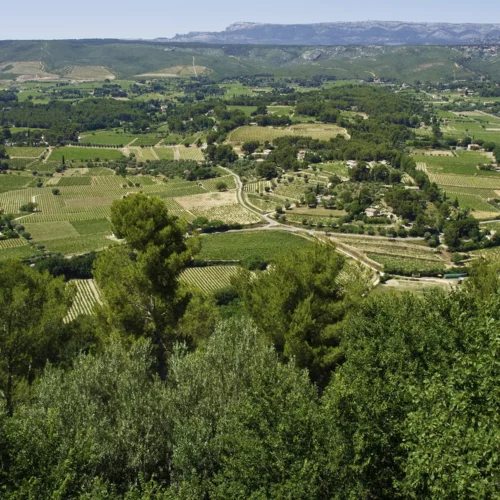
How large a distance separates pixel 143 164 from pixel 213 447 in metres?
127

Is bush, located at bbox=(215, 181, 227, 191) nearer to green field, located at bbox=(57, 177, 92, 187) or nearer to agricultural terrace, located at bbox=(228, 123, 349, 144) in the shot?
green field, located at bbox=(57, 177, 92, 187)

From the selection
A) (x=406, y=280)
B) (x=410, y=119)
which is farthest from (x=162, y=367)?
(x=410, y=119)

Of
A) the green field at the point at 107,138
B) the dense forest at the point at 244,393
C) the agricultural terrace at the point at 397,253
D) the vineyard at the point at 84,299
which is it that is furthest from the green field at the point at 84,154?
the dense forest at the point at 244,393

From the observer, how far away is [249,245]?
77750 millimetres

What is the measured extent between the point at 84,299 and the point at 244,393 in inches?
1869

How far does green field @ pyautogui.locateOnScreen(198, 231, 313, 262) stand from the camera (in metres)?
72.6

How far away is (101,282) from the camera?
77.3ft

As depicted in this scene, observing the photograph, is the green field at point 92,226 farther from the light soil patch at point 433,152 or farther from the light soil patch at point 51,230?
the light soil patch at point 433,152

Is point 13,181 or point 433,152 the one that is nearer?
point 13,181

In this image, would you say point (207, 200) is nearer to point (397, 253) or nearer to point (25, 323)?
point (397, 253)

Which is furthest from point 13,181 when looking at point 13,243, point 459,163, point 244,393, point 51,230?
point 244,393

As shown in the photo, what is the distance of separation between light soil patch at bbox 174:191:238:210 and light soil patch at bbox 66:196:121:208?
14.4 meters

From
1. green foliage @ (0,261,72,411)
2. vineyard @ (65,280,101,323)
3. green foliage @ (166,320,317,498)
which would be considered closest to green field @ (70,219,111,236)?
vineyard @ (65,280,101,323)

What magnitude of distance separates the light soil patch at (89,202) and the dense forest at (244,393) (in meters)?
80.7
